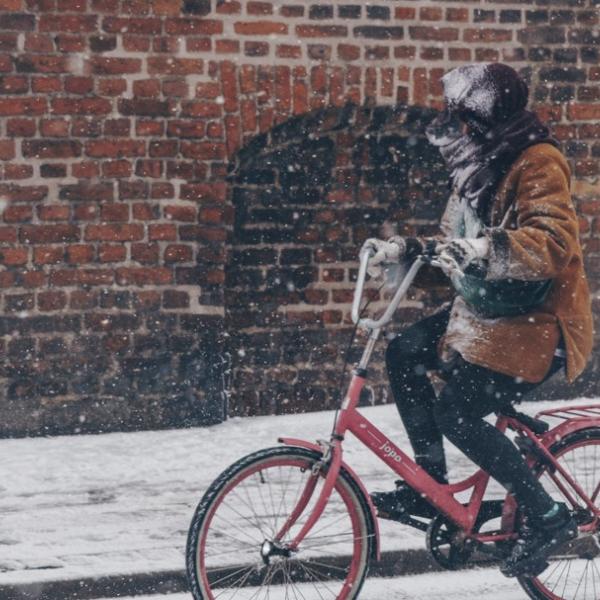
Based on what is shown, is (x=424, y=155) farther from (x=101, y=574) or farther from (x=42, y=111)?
(x=101, y=574)

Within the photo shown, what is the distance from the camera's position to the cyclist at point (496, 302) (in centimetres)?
402

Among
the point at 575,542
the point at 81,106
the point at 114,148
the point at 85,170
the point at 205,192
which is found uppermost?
the point at 81,106

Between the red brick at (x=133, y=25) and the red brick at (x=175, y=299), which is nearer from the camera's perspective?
the red brick at (x=133, y=25)

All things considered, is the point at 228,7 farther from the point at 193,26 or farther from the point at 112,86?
the point at 112,86

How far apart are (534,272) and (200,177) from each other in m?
3.36

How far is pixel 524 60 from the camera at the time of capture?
24.8 ft

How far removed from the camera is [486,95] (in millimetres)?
4145

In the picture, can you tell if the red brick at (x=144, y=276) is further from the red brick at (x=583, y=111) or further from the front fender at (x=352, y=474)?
the front fender at (x=352, y=474)

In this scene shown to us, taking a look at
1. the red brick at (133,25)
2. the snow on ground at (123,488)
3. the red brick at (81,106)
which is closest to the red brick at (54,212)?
the red brick at (81,106)

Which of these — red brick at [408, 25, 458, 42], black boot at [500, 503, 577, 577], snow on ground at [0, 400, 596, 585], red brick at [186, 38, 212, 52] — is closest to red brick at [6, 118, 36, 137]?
red brick at [186, 38, 212, 52]

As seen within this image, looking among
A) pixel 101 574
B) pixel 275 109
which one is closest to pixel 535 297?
pixel 101 574

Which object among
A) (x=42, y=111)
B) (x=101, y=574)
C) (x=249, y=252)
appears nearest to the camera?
(x=101, y=574)

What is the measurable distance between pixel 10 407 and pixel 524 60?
11.6ft

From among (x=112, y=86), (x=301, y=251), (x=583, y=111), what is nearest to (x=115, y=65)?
(x=112, y=86)
